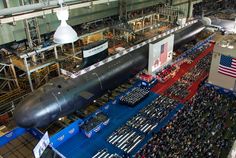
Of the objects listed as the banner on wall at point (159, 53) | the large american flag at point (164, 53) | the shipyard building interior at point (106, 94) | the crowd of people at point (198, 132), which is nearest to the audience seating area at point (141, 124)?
the shipyard building interior at point (106, 94)

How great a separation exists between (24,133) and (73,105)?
185cm

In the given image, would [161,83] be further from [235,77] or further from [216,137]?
[216,137]

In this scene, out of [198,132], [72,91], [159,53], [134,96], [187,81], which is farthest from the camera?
[187,81]

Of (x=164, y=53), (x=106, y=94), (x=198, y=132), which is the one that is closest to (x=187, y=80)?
(x=164, y=53)

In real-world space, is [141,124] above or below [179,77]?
below

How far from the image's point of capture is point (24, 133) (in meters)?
7.54

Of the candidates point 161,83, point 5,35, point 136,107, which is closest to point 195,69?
point 161,83

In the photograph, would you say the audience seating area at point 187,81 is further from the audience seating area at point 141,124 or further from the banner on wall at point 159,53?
the banner on wall at point 159,53

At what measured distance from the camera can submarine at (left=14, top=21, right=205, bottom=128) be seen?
269 inches

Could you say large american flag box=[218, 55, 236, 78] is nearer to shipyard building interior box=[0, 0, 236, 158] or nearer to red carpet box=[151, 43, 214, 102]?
shipyard building interior box=[0, 0, 236, 158]

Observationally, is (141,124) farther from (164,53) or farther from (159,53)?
(164,53)

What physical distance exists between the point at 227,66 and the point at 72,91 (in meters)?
6.30

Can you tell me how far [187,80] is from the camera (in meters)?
10.6

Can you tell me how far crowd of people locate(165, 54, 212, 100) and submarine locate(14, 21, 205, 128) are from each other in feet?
5.74
